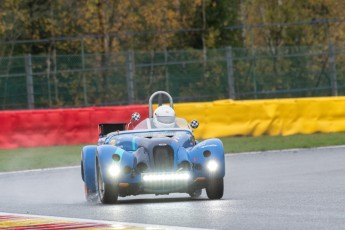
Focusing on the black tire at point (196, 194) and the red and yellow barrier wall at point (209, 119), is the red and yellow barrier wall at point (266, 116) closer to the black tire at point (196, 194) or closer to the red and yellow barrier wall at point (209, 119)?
the red and yellow barrier wall at point (209, 119)

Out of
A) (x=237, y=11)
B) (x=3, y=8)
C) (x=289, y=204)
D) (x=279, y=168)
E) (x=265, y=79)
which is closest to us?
(x=289, y=204)

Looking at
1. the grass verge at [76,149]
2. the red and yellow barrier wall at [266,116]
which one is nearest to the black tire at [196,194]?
the grass verge at [76,149]

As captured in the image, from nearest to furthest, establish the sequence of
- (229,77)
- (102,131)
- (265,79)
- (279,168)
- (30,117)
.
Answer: (102,131) → (279,168) → (30,117) → (229,77) → (265,79)

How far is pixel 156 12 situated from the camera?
149ft

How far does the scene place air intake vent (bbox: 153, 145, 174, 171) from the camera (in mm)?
13938

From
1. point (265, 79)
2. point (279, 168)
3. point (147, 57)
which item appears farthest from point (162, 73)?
point (279, 168)

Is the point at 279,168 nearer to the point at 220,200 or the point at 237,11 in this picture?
the point at 220,200

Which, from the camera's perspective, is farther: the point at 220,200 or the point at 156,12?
the point at 156,12

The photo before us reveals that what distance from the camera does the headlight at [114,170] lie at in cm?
1401

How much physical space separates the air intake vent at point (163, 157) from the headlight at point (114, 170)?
0.44m

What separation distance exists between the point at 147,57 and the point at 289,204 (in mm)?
22809

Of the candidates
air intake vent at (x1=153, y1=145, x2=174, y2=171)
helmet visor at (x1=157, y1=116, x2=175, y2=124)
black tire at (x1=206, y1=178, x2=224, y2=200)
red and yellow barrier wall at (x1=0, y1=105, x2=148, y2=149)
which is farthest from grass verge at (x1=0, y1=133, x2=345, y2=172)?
air intake vent at (x1=153, y1=145, x2=174, y2=171)

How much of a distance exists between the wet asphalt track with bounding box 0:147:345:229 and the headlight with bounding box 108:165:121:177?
0.38 metres

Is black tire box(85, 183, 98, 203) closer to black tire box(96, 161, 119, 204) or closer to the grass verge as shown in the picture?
black tire box(96, 161, 119, 204)
